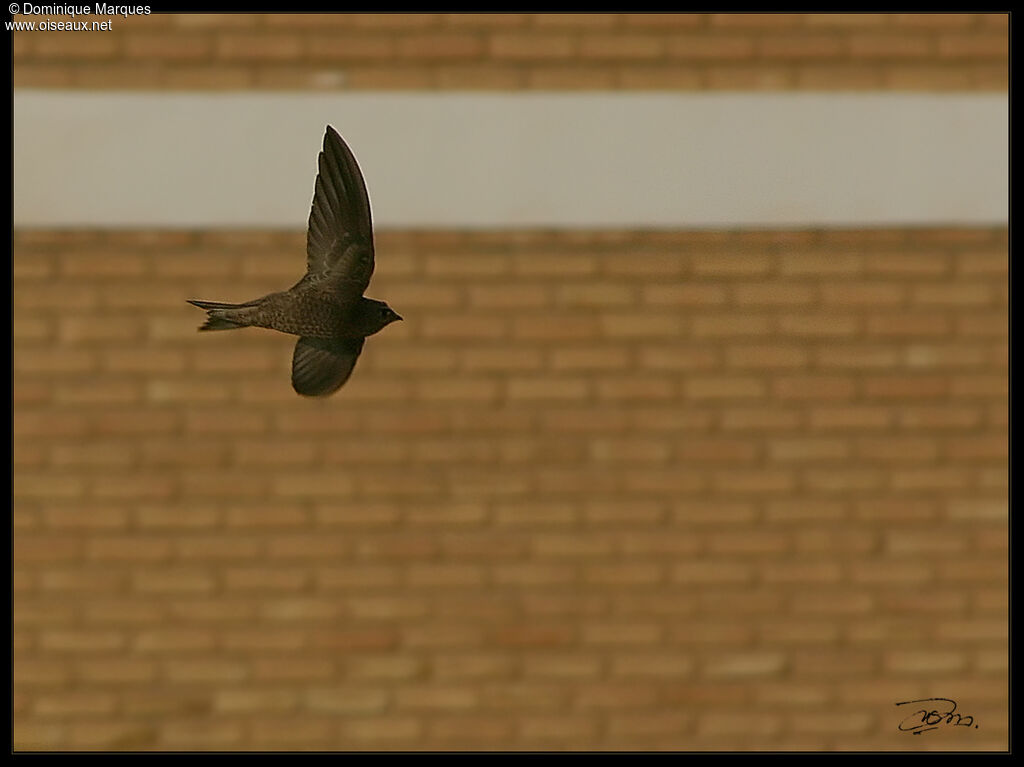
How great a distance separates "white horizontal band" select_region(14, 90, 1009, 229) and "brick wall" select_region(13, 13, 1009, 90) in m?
0.05

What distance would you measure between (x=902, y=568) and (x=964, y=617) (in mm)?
229

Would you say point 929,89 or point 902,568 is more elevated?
point 929,89

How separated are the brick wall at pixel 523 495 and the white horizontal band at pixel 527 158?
88mm

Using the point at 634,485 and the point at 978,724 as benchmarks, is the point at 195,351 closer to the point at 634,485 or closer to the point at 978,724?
the point at 634,485

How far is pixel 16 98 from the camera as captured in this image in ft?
10.2

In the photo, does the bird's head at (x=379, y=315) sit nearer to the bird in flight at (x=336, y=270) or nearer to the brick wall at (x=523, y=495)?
the bird in flight at (x=336, y=270)

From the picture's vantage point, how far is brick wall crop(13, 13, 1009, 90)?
3.14m

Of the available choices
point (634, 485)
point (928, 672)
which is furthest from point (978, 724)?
point (634, 485)

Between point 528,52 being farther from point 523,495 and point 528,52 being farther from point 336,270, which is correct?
point 336,270

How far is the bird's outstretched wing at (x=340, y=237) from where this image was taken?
40.4 inches

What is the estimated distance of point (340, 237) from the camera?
106 centimetres
